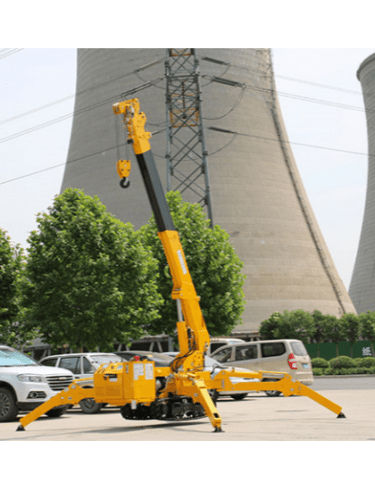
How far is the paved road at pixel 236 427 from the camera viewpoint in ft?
30.2

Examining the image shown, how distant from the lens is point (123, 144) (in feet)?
131

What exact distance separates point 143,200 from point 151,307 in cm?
1523

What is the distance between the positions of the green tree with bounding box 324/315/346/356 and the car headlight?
26889mm

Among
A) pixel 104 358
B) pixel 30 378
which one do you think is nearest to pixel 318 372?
pixel 104 358

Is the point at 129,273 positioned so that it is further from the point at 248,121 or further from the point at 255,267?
the point at 248,121

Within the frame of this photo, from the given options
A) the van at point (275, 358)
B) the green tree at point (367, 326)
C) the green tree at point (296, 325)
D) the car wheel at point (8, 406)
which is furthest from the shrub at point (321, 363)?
the car wheel at point (8, 406)

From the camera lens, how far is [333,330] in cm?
3878

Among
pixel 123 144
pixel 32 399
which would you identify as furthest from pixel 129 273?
pixel 123 144

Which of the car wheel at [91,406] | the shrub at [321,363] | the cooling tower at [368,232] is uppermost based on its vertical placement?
the cooling tower at [368,232]

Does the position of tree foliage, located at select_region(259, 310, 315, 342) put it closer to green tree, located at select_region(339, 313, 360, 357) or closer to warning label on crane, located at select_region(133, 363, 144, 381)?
green tree, located at select_region(339, 313, 360, 357)

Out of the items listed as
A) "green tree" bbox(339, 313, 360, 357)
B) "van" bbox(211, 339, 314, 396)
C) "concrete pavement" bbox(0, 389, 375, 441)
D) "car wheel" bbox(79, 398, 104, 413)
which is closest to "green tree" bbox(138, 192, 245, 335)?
"van" bbox(211, 339, 314, 396)

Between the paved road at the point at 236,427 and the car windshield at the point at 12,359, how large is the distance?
52.6 inches

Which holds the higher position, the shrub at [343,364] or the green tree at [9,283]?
the green tree at [9,283]

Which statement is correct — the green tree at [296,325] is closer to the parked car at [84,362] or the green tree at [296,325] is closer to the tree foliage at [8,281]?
the tree foliage at [8,281]
